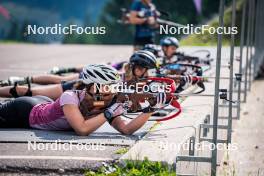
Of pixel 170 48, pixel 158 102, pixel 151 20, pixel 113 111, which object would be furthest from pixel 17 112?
pixel 151 20

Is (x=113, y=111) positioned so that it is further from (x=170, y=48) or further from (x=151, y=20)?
(x=151, y=20)

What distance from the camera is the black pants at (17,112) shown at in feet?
29.1

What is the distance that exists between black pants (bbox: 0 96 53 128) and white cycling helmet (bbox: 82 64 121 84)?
858 millimetres

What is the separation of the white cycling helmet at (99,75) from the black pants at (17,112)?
33.8 inches

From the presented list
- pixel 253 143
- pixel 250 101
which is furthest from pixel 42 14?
pixel 253 143

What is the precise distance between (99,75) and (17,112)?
1.23 metres

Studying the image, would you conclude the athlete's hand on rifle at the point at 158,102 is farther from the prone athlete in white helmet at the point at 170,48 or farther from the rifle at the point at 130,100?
the prone athlete in white helmet at the point at 170,48

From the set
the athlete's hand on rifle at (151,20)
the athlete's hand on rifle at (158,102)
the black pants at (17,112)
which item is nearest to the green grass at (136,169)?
the athlete's hand on rifle at (158,102)

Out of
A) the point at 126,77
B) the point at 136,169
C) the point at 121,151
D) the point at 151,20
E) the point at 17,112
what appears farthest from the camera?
the point at 151,20

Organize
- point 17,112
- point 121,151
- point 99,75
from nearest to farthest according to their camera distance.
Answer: point 121,151
point 99,75
point 17,112

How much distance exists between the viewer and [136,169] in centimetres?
659

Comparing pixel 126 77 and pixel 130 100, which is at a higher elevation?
pixel 126 77

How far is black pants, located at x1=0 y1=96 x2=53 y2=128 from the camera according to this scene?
Answer: 8.87 meters

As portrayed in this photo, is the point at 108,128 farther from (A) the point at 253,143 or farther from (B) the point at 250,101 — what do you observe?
(B) the point at 250,101
